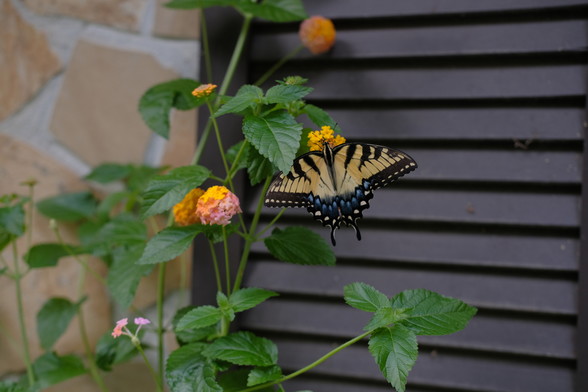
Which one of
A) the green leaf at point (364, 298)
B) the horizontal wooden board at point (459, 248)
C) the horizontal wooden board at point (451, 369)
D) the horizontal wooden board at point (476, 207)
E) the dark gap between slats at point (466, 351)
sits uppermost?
the horizontal wooden board at point (476, 207)

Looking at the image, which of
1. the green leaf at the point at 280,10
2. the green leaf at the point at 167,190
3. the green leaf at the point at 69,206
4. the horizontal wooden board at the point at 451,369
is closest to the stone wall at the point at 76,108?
the green leaf at the point at 69,206

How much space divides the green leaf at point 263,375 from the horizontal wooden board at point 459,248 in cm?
39

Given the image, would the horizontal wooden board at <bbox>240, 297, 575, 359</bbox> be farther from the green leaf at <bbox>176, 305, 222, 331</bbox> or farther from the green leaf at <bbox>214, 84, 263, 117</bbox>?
the green leaf at <bbox>214, 84, 263, 117</bbox>

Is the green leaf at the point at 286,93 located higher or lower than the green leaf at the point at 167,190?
higher

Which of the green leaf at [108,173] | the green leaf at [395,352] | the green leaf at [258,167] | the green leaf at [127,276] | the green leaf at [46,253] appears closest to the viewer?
the green leaf at [395,352]

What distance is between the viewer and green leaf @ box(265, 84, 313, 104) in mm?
699

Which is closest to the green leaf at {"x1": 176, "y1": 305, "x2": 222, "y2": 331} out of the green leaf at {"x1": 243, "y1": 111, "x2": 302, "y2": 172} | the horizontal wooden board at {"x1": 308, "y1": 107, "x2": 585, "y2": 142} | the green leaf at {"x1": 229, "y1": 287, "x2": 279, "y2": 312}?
the green leaf at {"x1": 229, "y1": 287, "x2": 279, "y2": 312}

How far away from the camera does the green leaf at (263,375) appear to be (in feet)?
2.38

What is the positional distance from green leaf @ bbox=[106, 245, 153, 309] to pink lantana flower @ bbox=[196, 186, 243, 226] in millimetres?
285

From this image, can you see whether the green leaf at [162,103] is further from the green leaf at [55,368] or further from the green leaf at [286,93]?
the green leaf at [55,368]

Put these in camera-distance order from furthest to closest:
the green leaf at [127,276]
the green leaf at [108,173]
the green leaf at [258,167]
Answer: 1. the green leaf at [108,173]
2. the green leaf at [127,276]
3. the green leaf at [258,167]

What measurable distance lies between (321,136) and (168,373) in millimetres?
425

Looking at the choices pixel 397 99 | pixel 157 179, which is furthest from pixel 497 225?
pixel 157 179

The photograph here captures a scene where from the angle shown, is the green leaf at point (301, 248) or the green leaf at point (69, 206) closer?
the green leaf at point (301, 248)
